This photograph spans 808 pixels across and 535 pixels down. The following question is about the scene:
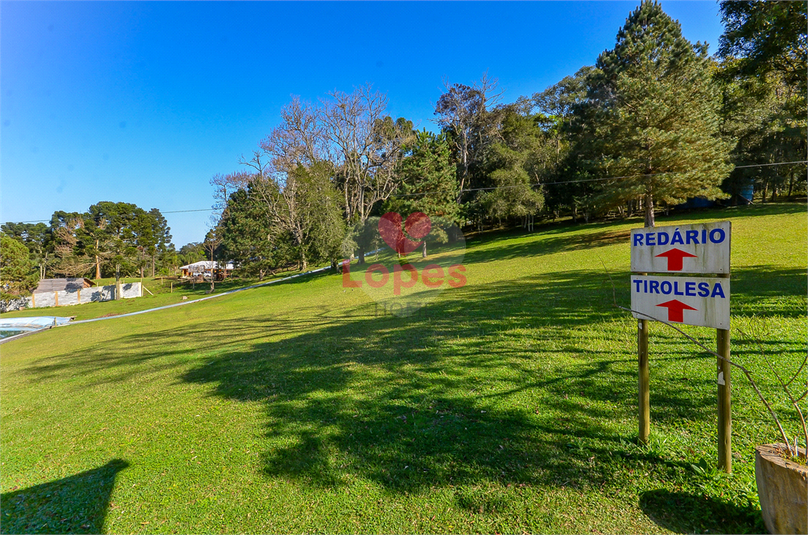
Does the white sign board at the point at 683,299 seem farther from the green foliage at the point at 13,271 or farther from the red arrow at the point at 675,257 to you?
the green foliage at the point at 13,271

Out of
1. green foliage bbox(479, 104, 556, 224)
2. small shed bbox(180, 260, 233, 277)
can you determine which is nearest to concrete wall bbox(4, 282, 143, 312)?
small shed bbox(180, 260, 233, 277)

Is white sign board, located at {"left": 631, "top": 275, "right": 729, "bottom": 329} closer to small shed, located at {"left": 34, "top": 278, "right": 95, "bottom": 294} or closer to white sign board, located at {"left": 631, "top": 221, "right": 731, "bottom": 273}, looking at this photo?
white sign board, located at {"left": 631, "top": 221, "right": 731, "bottom": 273}

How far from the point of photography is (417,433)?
3.76m

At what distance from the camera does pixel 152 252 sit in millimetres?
40156

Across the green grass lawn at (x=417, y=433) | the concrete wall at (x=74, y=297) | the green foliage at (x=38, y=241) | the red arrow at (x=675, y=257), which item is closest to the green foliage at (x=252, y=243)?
the concrete wall at (x=74, y=297)

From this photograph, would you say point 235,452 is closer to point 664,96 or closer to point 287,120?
point 664,96

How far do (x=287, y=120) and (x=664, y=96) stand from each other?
28.0 m

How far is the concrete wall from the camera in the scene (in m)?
32.2

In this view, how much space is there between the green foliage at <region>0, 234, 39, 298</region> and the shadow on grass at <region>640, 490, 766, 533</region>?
45485 mm

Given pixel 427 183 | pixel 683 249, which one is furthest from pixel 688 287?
pixel 427 183

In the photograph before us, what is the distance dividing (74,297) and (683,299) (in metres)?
47.5

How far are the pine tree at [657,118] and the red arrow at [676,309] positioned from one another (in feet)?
59.6

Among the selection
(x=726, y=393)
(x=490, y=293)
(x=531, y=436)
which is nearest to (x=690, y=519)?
(x=726, y=393)

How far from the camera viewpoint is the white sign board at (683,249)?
2.54 meters
